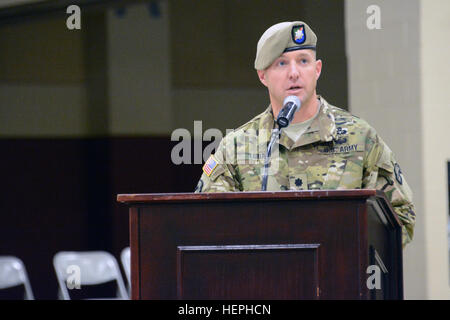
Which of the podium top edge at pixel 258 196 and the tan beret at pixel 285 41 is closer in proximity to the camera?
the podium top edge at pixel 258 196

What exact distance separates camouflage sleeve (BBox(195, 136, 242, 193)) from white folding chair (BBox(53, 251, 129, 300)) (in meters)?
3.14

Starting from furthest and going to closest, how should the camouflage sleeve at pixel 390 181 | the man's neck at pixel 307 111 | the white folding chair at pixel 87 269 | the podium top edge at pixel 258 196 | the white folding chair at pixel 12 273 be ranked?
the white folding chair at pixel 12 273
the white folding chair at pixel 87 269
the man's neck at pixel 307 111
the camouflage sleeve at pixel 390 181
the podium top edge at pixel 258 196

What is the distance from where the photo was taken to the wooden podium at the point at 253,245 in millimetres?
1946

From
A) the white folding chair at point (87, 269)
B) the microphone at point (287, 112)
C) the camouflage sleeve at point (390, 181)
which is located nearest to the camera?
A: the microphone at point (287, 112)

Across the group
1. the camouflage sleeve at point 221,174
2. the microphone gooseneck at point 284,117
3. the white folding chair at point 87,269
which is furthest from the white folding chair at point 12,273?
the microphone gooseneck at point 284,117

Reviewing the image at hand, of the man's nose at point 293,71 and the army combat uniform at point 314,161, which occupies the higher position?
the man's nose at point 293,71

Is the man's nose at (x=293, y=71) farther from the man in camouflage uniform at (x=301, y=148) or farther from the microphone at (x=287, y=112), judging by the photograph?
the microphone at (x=287, y=112)

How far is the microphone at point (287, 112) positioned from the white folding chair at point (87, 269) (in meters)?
3.66

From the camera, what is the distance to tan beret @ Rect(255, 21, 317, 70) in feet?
9.05

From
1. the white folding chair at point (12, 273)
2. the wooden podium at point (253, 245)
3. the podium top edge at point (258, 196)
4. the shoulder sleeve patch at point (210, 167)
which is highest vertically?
the shoulder sleeve patch at point (210, 167)

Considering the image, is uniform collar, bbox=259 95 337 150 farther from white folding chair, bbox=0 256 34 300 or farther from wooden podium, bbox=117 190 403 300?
white folding chair, bbox=0 256 34 300

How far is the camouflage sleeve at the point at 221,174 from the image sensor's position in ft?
9.08
